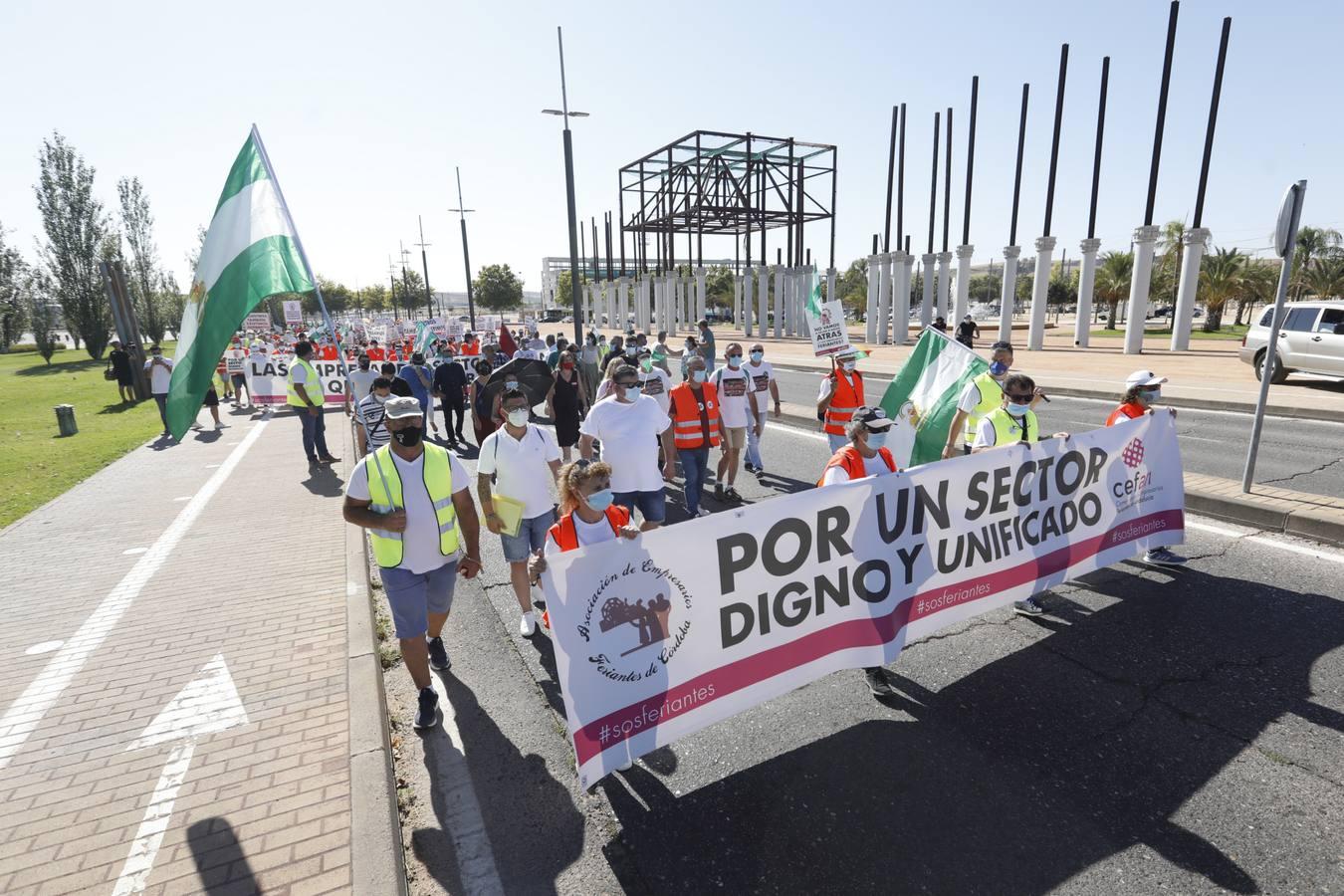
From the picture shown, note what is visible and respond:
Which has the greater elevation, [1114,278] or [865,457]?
[1114,278]

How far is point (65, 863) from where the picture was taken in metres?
3.11

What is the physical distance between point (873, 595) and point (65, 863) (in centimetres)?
413

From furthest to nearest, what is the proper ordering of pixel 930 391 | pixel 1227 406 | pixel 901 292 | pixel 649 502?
pixel 901 292
pixel 1227 406
pixel 930 391
pixel 649 502

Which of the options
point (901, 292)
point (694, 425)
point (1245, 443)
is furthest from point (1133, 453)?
point (901, 292)

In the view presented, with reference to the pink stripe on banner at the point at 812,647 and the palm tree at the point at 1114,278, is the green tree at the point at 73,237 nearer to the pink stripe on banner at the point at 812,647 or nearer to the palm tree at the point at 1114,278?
the pink stripe on banner at the point at 812,647

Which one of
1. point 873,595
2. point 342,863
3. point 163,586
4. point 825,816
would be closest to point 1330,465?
point 873,595

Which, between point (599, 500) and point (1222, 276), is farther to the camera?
point (1222, 276)

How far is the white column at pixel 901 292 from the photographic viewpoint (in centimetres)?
3469

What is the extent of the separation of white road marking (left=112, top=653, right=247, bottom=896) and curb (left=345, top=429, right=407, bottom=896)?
0.69 metres

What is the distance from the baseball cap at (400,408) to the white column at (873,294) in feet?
117

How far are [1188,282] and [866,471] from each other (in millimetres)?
27485

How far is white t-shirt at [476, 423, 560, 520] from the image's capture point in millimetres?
4910

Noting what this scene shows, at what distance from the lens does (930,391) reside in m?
6.51

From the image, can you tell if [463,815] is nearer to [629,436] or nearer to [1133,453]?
[629,436]
